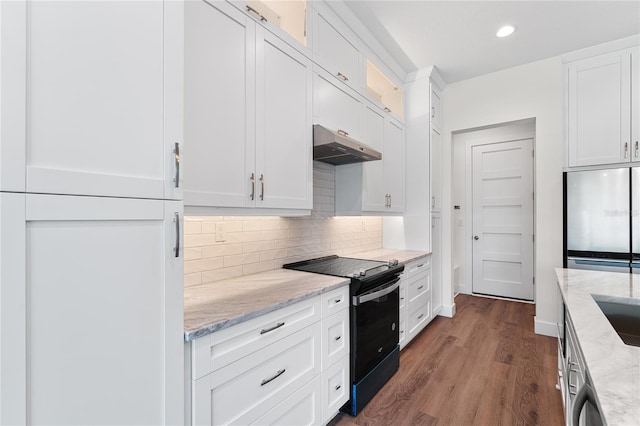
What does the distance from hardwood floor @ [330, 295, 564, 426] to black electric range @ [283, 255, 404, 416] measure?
0.46 feet

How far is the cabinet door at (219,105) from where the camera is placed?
1333 millimetres

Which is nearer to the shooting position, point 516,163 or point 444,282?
point 444,282

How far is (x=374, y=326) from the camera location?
211 cm

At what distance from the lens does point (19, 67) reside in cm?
70

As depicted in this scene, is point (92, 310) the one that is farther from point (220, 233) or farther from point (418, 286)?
point (418, 286)

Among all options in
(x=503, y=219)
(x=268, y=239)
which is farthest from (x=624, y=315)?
(x=503, y=219)

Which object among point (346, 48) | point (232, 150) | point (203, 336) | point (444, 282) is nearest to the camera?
point (203, 336)

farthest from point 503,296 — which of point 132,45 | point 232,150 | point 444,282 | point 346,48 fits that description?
point 132,45

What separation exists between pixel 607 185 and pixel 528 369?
1844 millimetres

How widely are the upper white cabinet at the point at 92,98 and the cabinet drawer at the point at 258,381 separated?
759 mm

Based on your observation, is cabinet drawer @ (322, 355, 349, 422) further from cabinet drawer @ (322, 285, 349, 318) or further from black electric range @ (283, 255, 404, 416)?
cabinet drawer @ (322, 285, 349, 318)

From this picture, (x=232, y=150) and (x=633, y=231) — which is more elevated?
(x=232, y=150)

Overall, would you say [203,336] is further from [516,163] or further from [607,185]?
[516,163]

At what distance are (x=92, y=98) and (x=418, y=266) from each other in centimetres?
295
